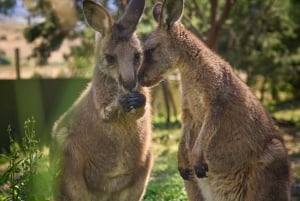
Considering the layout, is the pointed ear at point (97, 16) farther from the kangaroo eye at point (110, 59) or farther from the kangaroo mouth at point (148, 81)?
the kangaroo mouth at point (148, 81)

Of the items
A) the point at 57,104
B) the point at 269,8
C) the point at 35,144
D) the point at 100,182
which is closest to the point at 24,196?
the point at 35,144

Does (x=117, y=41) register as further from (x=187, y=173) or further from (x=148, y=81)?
(x=187, y=173)

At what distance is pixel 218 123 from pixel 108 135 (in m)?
0.95

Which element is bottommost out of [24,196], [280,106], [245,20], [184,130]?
[280,106]

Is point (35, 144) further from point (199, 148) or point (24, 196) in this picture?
point (199, 148)

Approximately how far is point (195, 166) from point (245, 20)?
33.1 feet

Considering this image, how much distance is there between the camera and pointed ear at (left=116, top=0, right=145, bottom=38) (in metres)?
4.02

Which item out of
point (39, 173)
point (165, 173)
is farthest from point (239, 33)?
point (39, 173)

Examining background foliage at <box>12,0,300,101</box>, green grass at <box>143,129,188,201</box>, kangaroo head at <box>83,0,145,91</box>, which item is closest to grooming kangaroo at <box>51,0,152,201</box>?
kangaroo head at <box>83,0,145,91</box>

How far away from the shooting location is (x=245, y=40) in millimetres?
13273

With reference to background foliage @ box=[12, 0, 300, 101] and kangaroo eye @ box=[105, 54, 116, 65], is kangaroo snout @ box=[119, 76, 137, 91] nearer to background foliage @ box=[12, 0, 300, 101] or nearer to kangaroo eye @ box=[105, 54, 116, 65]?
kangaroo eye @ box=[105, 54, 116, 65]

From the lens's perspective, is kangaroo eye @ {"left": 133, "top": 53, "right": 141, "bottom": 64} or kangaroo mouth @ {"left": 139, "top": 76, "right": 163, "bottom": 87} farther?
kangaroo eye @ {"left": 133, "top": 53, "right": 141, "bottom": 64}

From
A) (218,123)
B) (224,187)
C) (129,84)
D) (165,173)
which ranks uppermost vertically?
(129,84)

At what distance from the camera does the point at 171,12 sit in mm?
3684
